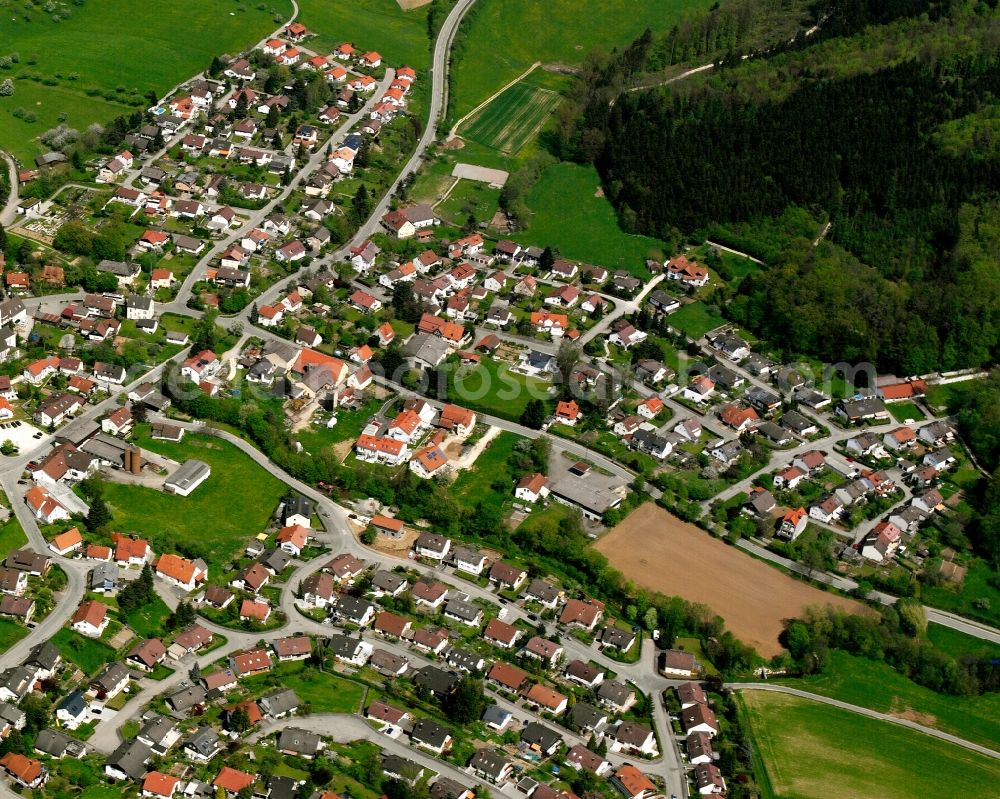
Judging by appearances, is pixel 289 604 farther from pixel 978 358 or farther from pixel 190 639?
pixel 978 358

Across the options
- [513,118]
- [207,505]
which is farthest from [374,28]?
[207,505]

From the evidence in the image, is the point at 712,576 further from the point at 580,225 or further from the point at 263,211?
the point at 263,211

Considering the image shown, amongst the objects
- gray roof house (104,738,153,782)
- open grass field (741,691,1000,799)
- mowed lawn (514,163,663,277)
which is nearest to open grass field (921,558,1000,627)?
open grass field (741,691,1000,799)

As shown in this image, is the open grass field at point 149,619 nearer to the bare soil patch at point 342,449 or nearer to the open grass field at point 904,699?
the bare soil patch at point 342,449

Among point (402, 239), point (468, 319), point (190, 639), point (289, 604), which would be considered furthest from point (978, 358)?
point (190, 639)

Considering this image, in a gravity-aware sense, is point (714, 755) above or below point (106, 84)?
below

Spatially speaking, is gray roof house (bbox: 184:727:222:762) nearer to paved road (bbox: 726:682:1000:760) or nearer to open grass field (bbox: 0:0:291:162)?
paved road (bbox: 726:682:1000:760)

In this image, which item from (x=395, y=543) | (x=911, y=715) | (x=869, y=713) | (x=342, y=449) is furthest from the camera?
(x=342, y=449)
